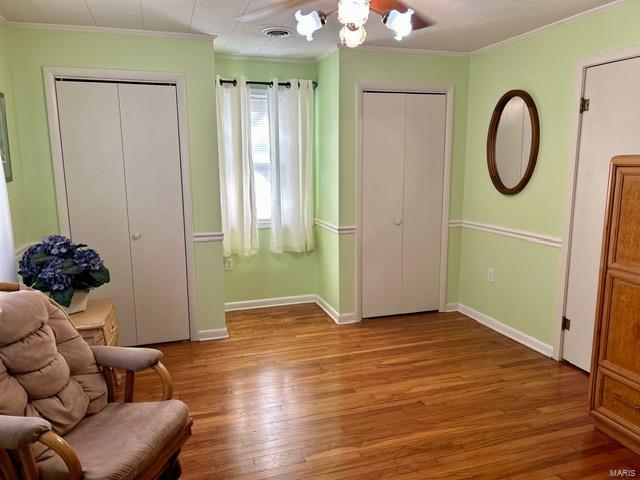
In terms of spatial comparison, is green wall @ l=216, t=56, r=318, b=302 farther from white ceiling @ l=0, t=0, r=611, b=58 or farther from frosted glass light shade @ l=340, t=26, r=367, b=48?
frosted glass light shade @ l=340, t=26, r=367, b=48

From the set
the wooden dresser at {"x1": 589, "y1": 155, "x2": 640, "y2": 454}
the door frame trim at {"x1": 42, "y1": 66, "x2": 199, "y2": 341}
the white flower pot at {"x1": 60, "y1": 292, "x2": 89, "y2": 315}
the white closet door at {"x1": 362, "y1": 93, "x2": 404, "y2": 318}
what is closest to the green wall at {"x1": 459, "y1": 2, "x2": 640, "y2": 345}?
the white closet door at {"x1": 362, "y1": 93, "x2": 404, "y2": 318}

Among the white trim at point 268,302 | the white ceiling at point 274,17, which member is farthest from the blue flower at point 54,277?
the white trim at point 268,302

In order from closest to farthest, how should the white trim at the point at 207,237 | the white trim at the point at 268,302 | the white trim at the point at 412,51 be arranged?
the white trim at the point at 207,237 → the white trim at the point at 412,51 → the white trim at the point at 268,302

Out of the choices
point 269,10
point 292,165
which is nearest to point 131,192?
point 292,165

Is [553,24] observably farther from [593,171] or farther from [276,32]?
[276,32]

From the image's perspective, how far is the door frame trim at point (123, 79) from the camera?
3.17m

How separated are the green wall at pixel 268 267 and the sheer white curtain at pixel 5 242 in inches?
80.6

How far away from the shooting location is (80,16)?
9.61ft

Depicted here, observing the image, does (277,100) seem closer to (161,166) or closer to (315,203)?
(315,203)

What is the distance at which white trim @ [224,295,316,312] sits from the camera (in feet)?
14.8

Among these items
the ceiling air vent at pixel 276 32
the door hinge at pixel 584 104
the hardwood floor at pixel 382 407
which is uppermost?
the ceiling air vent at pixel 276 32

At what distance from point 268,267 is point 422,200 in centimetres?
161

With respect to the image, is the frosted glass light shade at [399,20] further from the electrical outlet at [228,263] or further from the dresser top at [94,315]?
the electrical outlet at [228,263]

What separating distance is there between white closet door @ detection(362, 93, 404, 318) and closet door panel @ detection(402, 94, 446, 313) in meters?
0.07
